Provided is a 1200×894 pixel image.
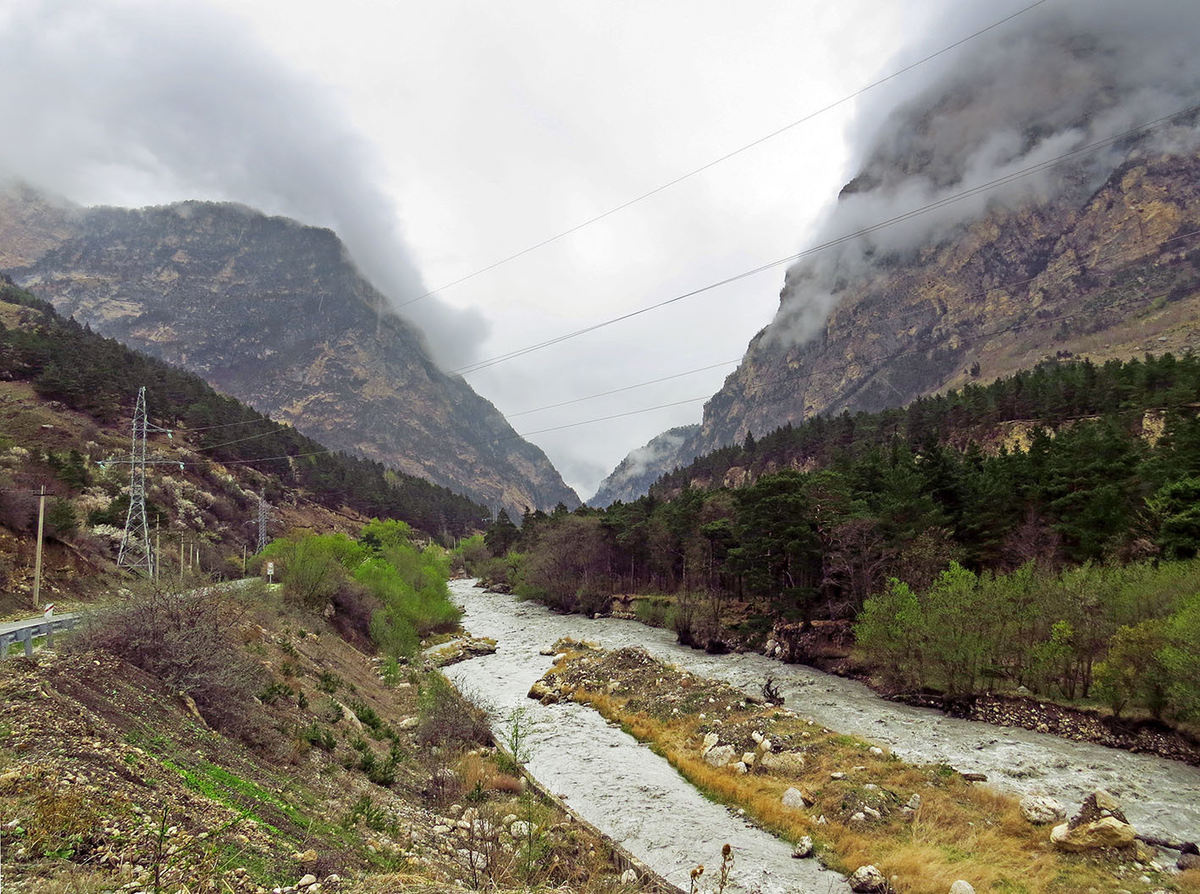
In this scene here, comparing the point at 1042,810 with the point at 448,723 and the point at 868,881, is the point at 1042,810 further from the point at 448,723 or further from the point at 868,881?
the point at 448,723

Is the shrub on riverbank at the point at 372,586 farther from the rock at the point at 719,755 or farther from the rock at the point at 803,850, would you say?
the rock at the point at 803,850

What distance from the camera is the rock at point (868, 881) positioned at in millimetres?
12680

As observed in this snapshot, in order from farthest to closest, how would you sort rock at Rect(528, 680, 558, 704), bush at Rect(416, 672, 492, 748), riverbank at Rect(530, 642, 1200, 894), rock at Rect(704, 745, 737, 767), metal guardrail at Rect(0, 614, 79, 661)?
rock at Rect(528, 680, 558, 704)
rock at Rect(704, 745, 737, 767)
bush at Rect(416, 672, 492, 748)
riverbank at Rect(530, 642, 1200, 894)
metal guardrail at Rect(0, 614, 79, 661)

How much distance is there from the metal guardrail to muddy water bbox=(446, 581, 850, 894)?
14.1 metres

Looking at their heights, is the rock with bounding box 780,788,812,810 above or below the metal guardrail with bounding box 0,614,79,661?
below

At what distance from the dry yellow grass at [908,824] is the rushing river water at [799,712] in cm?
94

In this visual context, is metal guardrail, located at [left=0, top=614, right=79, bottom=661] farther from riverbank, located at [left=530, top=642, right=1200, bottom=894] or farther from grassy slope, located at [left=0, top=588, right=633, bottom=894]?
riverbank, located at [left=530, top=642, right=1200, bottom=894]

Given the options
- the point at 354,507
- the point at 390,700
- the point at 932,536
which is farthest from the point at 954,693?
the point at 354,507

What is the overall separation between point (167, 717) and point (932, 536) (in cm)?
4040

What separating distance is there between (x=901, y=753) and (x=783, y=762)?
4.81 metres

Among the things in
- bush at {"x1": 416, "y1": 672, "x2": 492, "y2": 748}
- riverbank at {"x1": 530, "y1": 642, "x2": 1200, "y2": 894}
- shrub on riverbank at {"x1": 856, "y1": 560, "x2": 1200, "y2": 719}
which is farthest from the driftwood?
bush at {"x1": 416, "y1": 672, "x2": 492, "y2": 748}

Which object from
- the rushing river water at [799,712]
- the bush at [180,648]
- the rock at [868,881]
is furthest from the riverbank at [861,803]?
the bush at [180,648]

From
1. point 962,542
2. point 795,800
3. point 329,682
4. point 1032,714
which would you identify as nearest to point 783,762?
point 795,800

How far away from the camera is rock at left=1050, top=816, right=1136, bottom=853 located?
13.3 m
